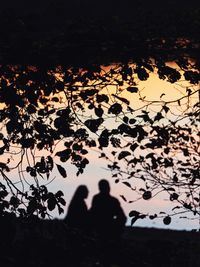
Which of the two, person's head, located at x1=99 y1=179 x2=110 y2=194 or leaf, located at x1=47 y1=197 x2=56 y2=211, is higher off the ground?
person's head, located at x1=99 y1=179 x2=110 y2=194

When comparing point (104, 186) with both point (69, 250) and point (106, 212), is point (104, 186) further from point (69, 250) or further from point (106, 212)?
point (69, 250)

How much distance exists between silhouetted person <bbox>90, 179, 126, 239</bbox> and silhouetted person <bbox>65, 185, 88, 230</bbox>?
26 centimetres

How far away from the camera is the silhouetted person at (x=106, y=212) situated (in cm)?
960

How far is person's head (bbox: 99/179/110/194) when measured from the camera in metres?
9.52

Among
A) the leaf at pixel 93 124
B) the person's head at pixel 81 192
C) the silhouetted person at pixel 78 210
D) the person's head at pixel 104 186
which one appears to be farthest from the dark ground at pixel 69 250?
the person's head at pixel 81 192

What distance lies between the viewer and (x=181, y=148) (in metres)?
6.54

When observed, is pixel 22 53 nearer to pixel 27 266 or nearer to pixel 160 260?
Answer: pixel 27 266

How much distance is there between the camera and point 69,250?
5.29m

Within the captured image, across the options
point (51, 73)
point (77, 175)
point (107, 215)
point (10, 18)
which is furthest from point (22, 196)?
point (107, 215)

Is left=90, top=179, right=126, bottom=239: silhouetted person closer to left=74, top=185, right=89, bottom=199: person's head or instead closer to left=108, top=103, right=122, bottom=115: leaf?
left=74, top=185, right=89, bottom=199: person's head

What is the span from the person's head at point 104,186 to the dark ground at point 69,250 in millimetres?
3445

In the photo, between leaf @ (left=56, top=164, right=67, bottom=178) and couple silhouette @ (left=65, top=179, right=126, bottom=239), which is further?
couple silhouette @ (left=65, top=179, right=126, bottom=239)

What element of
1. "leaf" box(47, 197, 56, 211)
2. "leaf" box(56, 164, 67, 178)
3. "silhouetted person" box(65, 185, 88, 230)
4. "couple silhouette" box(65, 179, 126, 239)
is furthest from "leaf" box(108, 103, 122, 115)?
"silhouetted person" box(65, 185, 88, 230)

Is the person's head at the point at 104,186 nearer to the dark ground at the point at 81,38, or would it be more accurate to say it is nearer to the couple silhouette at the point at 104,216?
the couple silhouette at the point at 104,216
